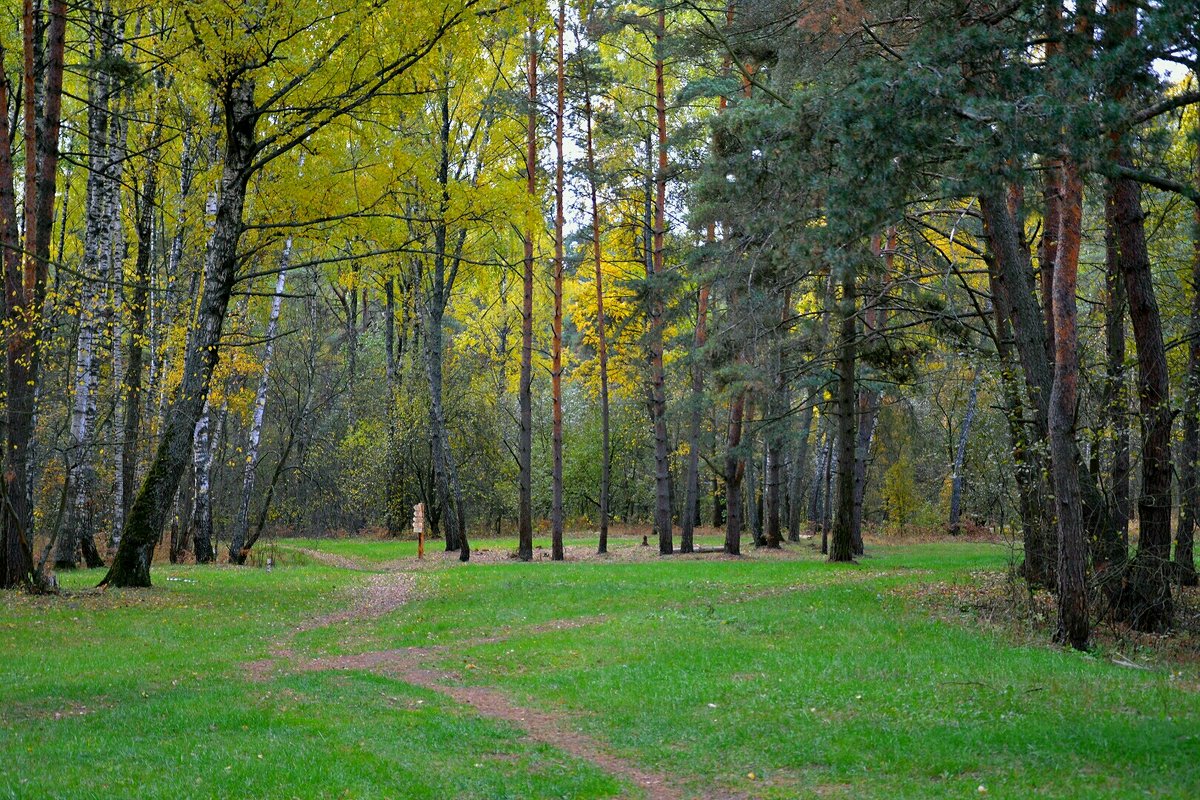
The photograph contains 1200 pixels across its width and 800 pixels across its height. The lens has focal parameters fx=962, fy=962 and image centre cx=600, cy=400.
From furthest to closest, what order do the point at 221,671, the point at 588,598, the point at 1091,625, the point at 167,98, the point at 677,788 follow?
the point at 167,98
the point at 588,598
the point at 1091,625
the point at 221,671
the point at 677,788

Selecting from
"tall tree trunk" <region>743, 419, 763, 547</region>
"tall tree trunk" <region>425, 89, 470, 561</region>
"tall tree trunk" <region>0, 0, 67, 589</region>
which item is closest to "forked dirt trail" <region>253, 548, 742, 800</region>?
"tall tree trunk" <region>0, 0, 67, 589</region>

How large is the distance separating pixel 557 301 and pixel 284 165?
872 centimetres

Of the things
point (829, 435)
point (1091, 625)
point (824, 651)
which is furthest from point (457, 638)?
point (829, 435)

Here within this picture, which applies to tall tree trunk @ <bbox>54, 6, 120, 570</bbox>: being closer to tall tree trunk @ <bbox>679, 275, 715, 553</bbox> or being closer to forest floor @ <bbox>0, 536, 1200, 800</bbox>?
forest floor @ <bbox>0, 536, 1200, 800</bbox>

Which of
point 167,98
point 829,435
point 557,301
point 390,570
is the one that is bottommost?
point 390,570

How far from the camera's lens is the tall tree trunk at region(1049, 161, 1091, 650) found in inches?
365

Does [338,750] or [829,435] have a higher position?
[829,435]

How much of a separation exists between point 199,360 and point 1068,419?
36.0ft

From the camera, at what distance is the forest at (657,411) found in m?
6.73

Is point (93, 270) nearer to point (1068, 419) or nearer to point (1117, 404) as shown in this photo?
point (1068, 419)

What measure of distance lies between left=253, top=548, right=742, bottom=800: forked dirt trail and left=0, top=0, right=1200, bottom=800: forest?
6 centimetres

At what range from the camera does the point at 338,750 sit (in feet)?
21.0

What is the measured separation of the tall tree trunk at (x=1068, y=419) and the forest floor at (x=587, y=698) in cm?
61

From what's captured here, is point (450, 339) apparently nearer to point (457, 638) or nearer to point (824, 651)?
point (457, 638)
